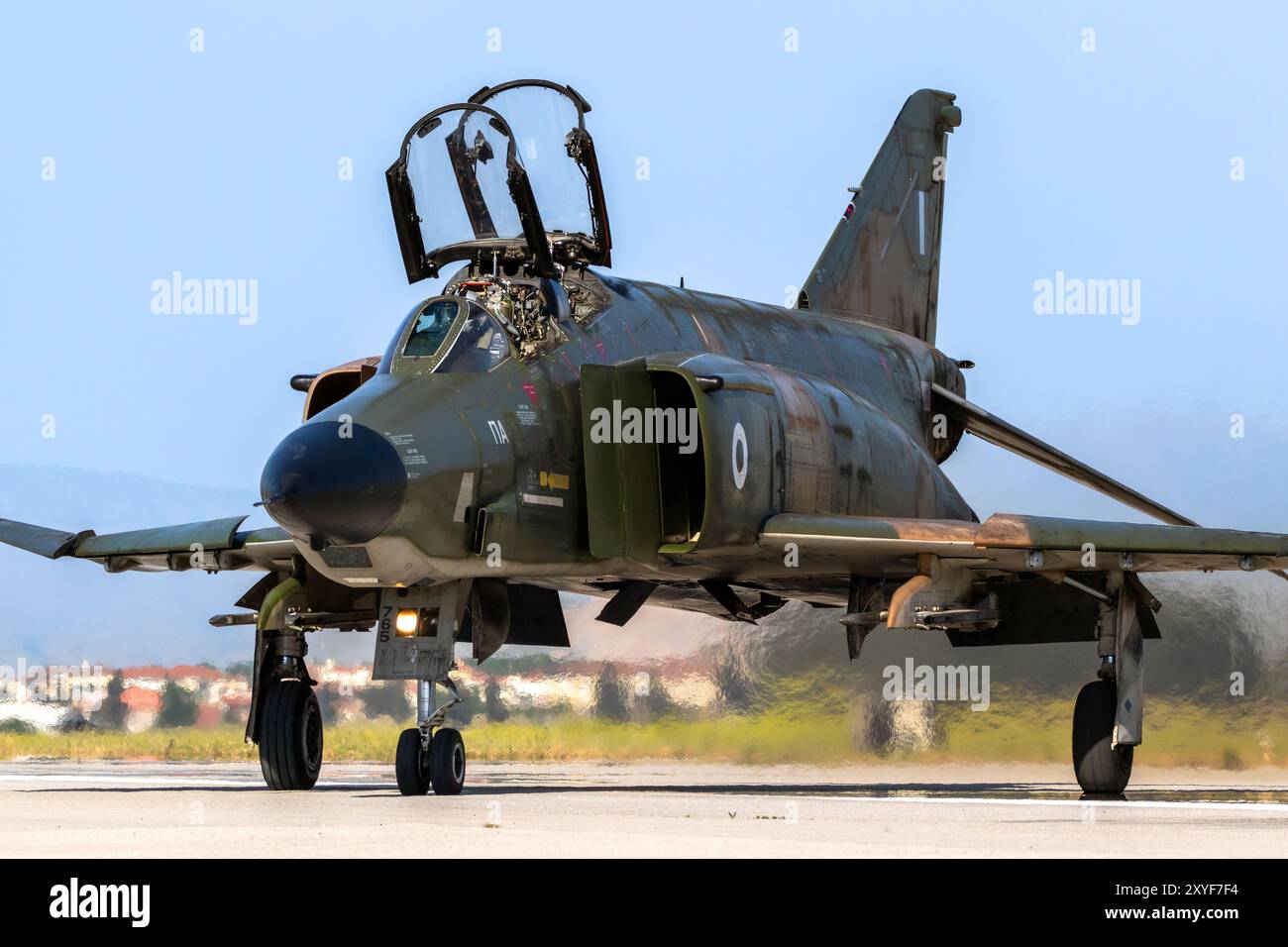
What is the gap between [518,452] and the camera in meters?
12.3

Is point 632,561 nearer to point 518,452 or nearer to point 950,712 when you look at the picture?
point 518,452

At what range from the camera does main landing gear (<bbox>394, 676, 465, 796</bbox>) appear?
12.3 metres

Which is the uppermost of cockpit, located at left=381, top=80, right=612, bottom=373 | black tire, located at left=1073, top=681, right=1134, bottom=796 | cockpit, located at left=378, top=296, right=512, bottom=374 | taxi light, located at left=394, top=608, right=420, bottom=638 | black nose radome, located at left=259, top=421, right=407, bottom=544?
cockpit, located at left=381, top=80, right=612, bottom=373

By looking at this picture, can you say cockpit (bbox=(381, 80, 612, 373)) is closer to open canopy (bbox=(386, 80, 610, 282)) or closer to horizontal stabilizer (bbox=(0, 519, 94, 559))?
open canopy (bbox=(386, 80, 610, 282))

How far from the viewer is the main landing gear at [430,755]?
12320 millimetres

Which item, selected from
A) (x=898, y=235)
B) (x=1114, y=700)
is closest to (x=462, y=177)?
(x=1114, y=700)

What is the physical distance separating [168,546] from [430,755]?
128 inches

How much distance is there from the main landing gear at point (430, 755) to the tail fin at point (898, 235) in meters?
6.54

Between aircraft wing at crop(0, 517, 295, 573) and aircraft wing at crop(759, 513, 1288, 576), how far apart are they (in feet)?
12.3

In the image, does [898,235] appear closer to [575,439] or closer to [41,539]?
[575,439]

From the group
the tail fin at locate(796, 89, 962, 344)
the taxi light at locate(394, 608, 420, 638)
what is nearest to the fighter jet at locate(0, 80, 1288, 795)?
the taxi light at locate(394, 608, 420, 638)

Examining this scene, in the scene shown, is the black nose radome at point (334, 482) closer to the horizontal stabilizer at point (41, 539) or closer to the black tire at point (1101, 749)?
the horizontal stabilizer at point (41, 539)

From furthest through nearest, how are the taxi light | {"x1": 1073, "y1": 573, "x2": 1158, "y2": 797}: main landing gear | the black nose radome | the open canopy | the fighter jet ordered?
1. {"x1": 1073, "y1": 573, "x2": 1158, "y2": 797}: main landing gear
2. the open canopy
3. the taxi light
4. the fighter jet
5. the black nose radome
